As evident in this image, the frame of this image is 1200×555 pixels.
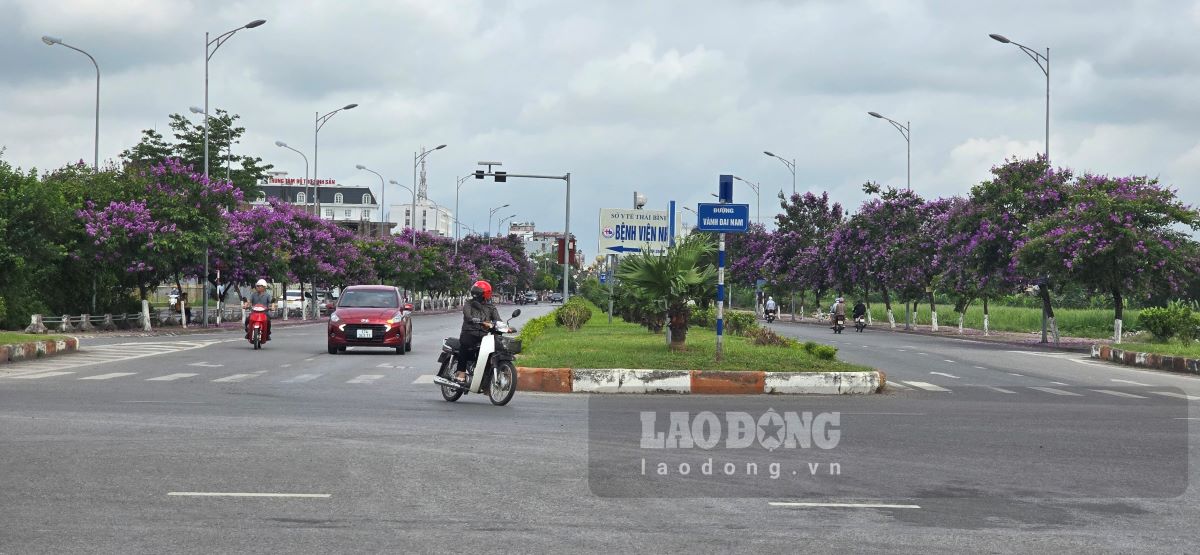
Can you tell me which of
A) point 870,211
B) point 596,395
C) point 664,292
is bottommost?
point 596,395

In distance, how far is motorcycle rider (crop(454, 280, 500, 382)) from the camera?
15.0 metres

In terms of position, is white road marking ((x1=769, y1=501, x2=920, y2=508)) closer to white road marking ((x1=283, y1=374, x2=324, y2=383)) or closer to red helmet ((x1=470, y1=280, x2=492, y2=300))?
red helmet ((x1=470, y1=280, x2=492, y2=300))

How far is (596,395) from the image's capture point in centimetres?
1641

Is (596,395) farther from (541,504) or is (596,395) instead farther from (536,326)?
(536,326)

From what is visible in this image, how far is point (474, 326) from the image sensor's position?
15.0 m

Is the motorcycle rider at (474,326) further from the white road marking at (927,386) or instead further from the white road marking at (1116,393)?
the white road marking at (1116,393)

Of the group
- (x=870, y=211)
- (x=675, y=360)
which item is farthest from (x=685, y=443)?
(x=870, y=211)

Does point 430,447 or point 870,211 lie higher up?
point 870,211

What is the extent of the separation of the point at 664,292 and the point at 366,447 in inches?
438

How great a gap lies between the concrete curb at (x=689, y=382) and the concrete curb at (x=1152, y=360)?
38.5ft

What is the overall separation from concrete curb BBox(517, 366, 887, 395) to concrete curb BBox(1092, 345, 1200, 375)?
11.7m

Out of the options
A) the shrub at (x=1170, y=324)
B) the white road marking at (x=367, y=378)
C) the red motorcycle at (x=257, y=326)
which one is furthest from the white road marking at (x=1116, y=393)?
the red motorcycle at (x=257, y=326)

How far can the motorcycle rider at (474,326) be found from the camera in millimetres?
14984

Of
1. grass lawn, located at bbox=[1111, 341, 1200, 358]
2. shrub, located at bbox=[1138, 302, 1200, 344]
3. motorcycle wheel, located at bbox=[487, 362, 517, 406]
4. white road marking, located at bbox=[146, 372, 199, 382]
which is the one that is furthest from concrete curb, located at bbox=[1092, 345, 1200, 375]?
white road marking, located at bbox=[146, 372, 199, 382]
